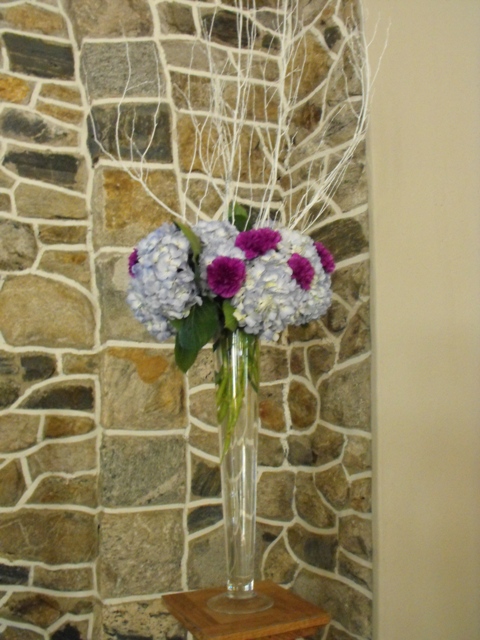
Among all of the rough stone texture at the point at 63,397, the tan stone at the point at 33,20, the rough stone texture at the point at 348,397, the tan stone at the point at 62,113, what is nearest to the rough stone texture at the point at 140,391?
the rough stone texture at the point at 63,397

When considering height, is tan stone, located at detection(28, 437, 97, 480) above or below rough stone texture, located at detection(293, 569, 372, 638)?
above

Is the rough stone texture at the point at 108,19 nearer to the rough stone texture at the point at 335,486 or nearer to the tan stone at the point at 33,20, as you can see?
the tan stone at the point at 33,20

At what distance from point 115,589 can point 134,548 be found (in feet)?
0.41

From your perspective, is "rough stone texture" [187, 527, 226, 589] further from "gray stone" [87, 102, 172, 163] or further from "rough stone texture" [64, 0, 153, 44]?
"rough stone texture" [64, 0, 153, 44]

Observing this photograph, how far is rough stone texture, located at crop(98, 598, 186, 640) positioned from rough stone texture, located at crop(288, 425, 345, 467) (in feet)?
2.02

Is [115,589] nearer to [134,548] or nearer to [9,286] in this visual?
[134,548]

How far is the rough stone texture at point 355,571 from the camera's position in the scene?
5.83 ft

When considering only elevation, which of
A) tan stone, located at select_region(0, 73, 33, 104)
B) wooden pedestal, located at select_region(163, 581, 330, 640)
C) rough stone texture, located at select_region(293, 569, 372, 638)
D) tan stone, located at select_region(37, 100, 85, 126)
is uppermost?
tan stone, located at select_region(0, 73, 33, 104)

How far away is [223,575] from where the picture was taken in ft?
6.63

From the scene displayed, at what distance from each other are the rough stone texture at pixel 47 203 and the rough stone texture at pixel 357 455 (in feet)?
3.70

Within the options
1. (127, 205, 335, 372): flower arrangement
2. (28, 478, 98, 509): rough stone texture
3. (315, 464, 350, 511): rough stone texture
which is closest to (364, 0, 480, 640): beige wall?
(315, 464, 350, 511): rough stone texture

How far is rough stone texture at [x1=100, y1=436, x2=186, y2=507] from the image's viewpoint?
193 cm

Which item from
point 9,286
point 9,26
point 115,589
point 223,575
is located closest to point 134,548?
point 115,589

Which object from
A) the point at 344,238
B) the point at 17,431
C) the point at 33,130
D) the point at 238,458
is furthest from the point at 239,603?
the point at 33,130
